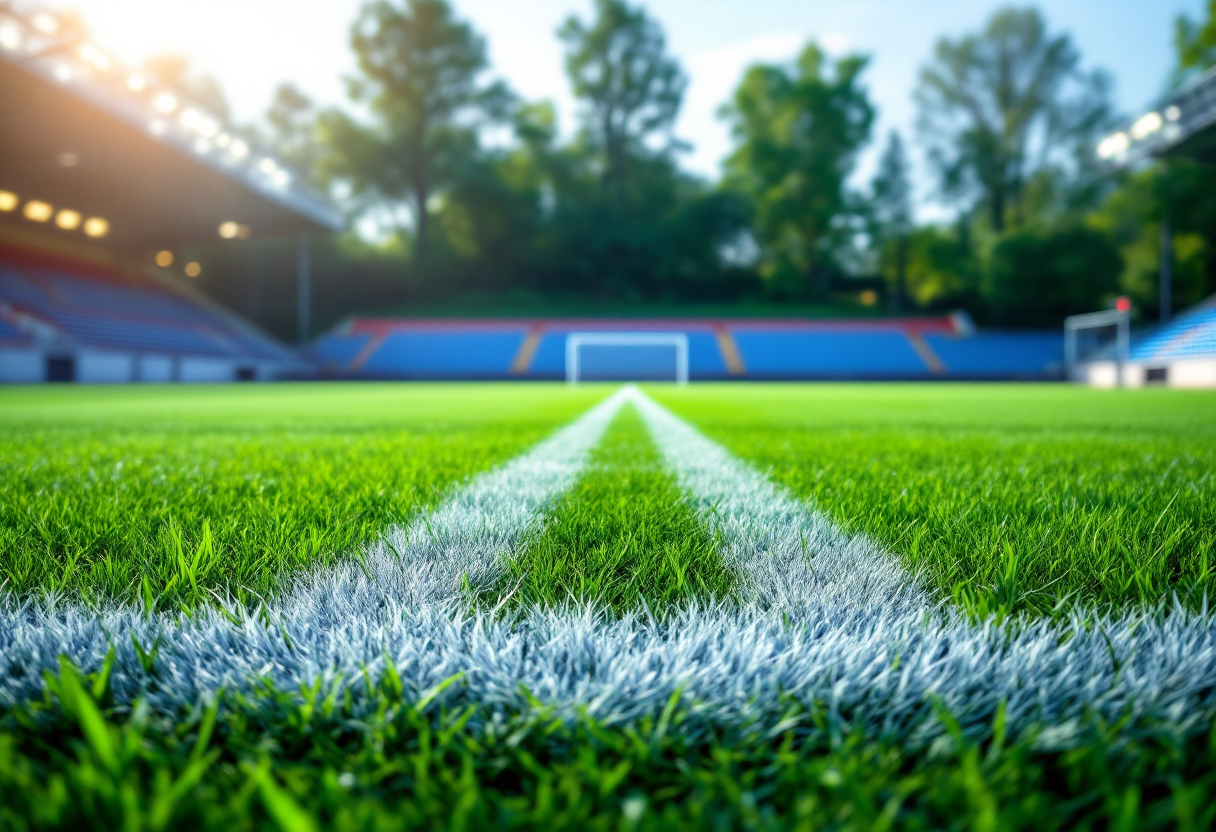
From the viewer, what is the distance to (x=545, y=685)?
66cm

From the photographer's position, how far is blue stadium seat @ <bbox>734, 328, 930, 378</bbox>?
2400cm

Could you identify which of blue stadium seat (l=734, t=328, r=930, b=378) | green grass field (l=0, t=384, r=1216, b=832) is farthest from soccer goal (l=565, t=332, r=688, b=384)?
green grass field (l=0, t=384, r=1216, b=832)

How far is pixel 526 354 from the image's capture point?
25.3 meters

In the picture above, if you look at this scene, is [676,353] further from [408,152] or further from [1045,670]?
[1045,670]

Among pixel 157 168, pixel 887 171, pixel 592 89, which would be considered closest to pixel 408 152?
pixel 592 89

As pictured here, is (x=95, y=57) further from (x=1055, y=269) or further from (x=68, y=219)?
(x=1055, y=269)

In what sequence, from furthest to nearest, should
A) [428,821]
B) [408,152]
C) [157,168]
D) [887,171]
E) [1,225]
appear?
[887,171] < [408,152] < [1,225] < [157,168] < [428,821]

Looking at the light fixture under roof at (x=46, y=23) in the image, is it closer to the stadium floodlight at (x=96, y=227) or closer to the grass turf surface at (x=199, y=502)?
the grass turf surface at (x=199, y=502)

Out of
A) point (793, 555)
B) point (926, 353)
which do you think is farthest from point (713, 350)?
point (793, 555)

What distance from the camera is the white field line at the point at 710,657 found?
0.63 m

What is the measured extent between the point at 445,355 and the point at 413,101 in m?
13.5

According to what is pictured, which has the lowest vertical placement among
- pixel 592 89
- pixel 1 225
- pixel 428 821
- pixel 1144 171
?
pixel 428 821

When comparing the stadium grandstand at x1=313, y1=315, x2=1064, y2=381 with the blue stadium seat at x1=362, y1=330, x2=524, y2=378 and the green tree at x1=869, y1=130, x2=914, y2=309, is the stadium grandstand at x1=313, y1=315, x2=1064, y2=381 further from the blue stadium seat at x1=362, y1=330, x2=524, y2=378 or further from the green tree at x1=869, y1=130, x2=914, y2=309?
the green tree at x1=869, y1=130, x2=914, y2=309

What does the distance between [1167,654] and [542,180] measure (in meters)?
35.3
